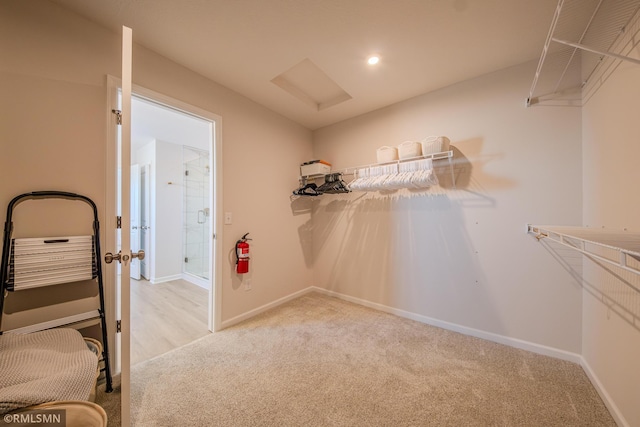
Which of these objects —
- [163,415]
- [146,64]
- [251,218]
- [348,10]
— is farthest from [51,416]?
[348,10]

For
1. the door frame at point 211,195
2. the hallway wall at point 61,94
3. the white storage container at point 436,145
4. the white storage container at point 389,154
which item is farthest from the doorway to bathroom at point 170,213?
the white storage container at point 436,145

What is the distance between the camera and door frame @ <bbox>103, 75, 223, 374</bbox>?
1.61m

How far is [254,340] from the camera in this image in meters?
2.14

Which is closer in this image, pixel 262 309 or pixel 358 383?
pixel 358 383

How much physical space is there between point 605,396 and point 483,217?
1.38 m

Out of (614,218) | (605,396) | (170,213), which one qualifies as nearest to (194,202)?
(170,213)

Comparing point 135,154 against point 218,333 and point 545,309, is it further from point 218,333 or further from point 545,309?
point 545,309

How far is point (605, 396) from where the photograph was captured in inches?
55.1

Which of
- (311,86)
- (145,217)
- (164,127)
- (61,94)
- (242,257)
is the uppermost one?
(311,86)

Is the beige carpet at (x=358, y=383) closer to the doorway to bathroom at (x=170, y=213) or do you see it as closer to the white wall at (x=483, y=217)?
the white wall at (x=483, y=217)

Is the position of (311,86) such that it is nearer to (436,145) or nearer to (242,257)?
(436,145)

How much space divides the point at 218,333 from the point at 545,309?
304 cm

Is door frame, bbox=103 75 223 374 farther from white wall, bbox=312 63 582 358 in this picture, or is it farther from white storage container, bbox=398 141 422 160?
white storage container, bbox=398 141 422 160

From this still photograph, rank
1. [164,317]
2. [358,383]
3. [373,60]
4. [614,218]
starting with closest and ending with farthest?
→ [614,218] → [358,383] → [373,60] → [164,317]
